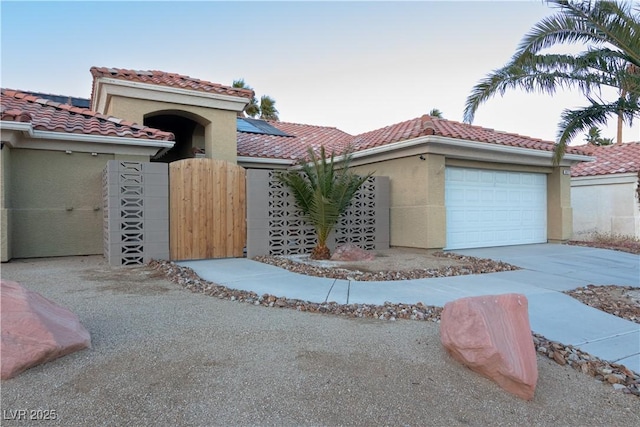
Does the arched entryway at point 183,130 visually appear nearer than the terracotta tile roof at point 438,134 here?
No

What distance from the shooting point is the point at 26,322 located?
140 inches

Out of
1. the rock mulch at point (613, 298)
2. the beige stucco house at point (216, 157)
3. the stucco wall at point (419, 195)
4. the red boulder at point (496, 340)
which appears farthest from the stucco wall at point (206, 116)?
the red boulder at point (496, 340)

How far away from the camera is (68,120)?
36.6ft

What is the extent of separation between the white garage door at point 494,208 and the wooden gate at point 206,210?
632cm

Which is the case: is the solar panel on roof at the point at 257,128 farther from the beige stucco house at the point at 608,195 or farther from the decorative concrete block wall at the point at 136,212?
the beige stucco house at the point at 608,195

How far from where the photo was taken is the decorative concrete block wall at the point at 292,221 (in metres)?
10.5

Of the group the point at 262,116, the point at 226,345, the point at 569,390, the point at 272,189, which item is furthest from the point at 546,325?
the point at 262,116

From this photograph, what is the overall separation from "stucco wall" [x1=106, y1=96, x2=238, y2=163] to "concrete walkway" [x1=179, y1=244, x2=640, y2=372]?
5.00 meters

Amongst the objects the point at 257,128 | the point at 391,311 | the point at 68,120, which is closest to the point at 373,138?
the point at 257,128

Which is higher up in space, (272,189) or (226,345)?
(272,189)

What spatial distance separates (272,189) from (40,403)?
805cm

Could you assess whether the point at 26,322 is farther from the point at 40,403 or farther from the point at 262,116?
the point at 262,116

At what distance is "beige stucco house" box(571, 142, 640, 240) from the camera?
53.7 ft

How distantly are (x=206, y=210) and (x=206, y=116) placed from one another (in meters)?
4.77
